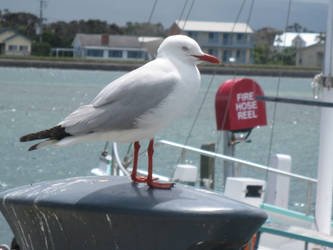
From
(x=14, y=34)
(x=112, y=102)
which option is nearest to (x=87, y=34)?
(x=14, y=34)

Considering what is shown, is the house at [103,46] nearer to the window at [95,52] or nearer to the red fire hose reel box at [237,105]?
the window at [95,52]

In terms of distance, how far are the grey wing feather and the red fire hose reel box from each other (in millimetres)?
6135

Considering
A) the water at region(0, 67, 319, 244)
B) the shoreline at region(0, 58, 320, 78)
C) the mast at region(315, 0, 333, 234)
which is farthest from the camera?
the shoreline at region(0, 58, 320, 78)

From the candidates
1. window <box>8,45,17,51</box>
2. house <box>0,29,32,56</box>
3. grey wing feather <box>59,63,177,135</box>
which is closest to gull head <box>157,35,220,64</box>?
grey wing feather <box>59,63,177,135</box>

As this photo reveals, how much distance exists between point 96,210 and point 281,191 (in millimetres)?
6629

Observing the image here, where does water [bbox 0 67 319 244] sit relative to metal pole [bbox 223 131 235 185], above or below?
below

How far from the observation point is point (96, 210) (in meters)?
1.74

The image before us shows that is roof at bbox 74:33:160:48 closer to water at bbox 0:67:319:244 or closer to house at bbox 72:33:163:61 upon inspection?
house at bbox 72:33:163:61

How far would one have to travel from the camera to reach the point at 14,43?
69250 mm

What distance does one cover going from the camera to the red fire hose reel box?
8.43 meters

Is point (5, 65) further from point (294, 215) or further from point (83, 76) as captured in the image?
point (294, 215)

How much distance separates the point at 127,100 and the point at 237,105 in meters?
6.25

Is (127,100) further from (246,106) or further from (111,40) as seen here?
(111,40)

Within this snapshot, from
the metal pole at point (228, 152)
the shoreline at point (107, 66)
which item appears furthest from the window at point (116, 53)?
the metal pole at point (228, 152)
